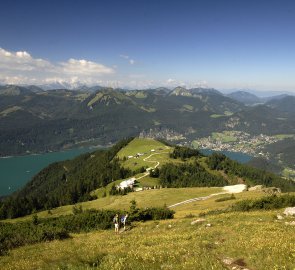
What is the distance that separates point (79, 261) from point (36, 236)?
14572 millimetres

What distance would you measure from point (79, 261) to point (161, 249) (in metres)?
5.74

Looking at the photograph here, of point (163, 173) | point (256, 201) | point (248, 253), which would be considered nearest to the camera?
point (248, 253)

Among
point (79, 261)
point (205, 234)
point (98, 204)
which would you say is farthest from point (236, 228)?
point (98, 204)

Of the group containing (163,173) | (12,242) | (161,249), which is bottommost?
(163,173)

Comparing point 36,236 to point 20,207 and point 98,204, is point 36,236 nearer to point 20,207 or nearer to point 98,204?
point 98,204

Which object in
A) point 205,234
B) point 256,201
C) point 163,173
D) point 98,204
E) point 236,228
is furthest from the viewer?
point 163,173

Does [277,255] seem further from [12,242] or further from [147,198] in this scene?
[147,198]

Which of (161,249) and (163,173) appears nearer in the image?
(161,249)

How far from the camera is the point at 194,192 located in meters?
106

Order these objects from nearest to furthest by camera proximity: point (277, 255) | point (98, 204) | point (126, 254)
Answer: point (277, 255) → point (126, 254) → point (98, 204)

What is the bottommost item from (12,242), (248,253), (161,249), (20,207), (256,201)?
(20,207)

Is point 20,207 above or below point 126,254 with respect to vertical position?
below

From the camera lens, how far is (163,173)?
187625 millimetres

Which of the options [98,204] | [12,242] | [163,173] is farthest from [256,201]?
[163,173]
